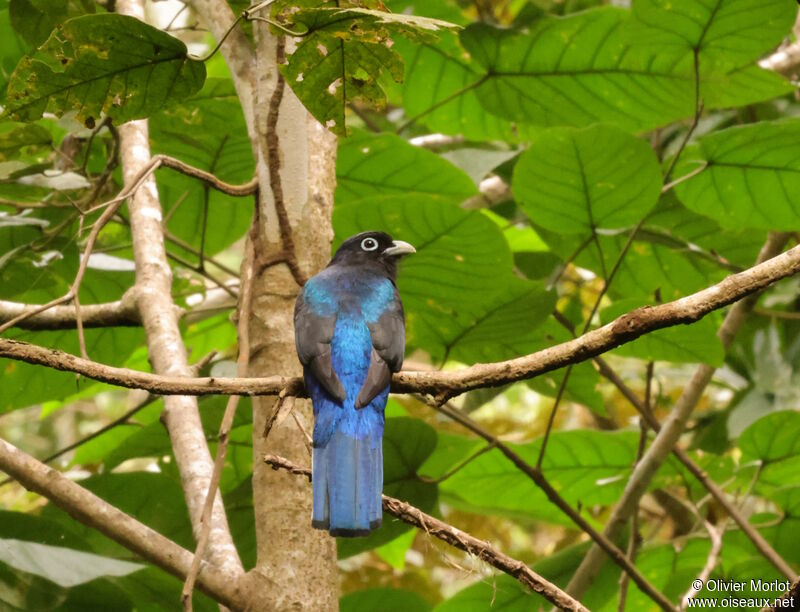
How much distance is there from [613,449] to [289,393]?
5.70 feet

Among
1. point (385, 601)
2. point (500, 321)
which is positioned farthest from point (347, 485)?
point (385, 601)

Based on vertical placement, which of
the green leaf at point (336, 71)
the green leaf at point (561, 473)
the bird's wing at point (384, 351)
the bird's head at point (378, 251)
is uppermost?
the green leaf at point (336, 71)

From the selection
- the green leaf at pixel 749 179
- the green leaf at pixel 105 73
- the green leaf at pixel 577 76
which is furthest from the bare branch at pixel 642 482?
the green leaf at pixel 105 73

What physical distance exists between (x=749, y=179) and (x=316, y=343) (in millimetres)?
1621

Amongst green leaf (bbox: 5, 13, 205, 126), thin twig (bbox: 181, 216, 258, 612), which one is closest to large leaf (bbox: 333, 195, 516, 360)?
thin twig (bbox: 181, 216, 258, 612)

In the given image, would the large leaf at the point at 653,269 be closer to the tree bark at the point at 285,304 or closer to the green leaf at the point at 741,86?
the green leaf at the point at 741,86

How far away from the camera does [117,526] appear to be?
7.18 feet

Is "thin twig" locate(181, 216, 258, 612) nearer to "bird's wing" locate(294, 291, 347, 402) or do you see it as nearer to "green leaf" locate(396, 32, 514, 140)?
"bird's wing" locate(294, 291, 347, 402)

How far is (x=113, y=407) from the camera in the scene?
8.27 meters

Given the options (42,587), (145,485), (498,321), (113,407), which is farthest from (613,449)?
(113,407)

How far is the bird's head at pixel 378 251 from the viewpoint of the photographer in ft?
9.70

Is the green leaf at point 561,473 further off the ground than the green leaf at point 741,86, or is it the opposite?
the green leaf at point 741,86

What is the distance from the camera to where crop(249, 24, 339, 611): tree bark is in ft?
7.50

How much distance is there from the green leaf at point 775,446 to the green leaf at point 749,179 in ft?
2.00
